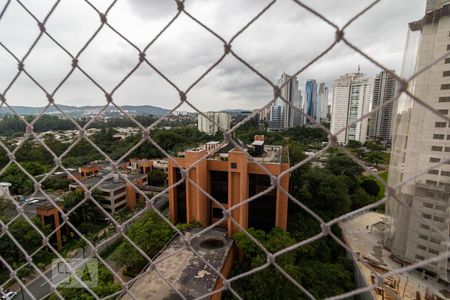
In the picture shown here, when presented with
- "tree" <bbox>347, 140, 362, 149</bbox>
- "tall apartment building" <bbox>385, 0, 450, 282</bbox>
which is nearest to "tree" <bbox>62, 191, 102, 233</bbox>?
"tall apartment building" <bbox>385, 0, 450, 282</bbox>

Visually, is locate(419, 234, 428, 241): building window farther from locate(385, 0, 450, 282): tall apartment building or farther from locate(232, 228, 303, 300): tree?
locate(232, 228, 303, 300): tree

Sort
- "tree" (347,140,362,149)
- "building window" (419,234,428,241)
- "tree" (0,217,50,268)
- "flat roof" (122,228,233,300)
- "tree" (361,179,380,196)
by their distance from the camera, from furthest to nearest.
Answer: "tree" (347,140,362,149), "tree" (361,179,380,196), "tree" (0,217,50,268), "building window" (419,234,428,241), "flat roof" (122,228,233,300)

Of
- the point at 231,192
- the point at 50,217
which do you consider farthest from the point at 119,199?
the point at 231,192

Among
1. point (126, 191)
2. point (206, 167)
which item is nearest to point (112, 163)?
point (206, 167)

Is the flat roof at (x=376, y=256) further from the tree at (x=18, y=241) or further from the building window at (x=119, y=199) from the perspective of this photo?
the building window at (x=119, y=199)

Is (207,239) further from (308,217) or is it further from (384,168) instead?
(384,168)

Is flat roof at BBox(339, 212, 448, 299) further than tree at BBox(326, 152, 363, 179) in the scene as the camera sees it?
No

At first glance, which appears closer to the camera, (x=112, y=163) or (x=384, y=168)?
(x=112, y=163)
